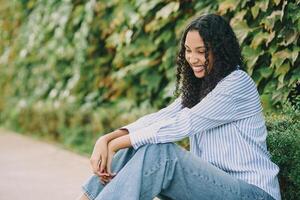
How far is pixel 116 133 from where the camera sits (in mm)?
4160

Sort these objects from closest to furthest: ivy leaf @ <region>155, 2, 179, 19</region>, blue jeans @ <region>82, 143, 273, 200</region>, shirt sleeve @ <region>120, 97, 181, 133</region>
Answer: blue jeans @ <region>82, 143, 273, 200</region>, shirt sleeve @ <region>120, 97, 181, 133</region>, ivy leaf @ <region>155, 2, 179, 19</region>

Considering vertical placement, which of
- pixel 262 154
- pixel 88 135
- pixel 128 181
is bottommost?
pixel 88 135

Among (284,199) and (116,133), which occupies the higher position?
(116,133)


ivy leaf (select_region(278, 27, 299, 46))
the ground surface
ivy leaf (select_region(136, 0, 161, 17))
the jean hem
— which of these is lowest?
the ground surface

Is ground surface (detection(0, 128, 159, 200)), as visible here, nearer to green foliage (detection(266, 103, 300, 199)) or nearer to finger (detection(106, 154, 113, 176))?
finger (detection(106, 154, 113, 176))

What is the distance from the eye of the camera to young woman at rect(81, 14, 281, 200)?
12.4 feet

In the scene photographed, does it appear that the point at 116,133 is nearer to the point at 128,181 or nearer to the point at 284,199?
the point at 128,181

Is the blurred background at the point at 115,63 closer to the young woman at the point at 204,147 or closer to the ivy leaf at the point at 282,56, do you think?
the ivy leaf at the point at 282,56

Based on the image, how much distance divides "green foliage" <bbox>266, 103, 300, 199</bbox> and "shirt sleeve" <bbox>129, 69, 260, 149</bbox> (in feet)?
1.27

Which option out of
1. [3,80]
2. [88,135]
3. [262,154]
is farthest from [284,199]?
[3,80]

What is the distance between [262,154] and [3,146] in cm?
486

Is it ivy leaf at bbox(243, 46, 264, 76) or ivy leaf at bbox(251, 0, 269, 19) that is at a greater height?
ivy leaf at bbox(251, 0, 269, 19)

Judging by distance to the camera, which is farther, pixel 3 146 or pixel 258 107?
pixel 3 146

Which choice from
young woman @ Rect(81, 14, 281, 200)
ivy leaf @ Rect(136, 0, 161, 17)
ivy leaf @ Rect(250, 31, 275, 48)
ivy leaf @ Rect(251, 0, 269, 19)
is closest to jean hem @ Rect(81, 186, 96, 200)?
young woman @ Rect(81, 14, 281, 200)
